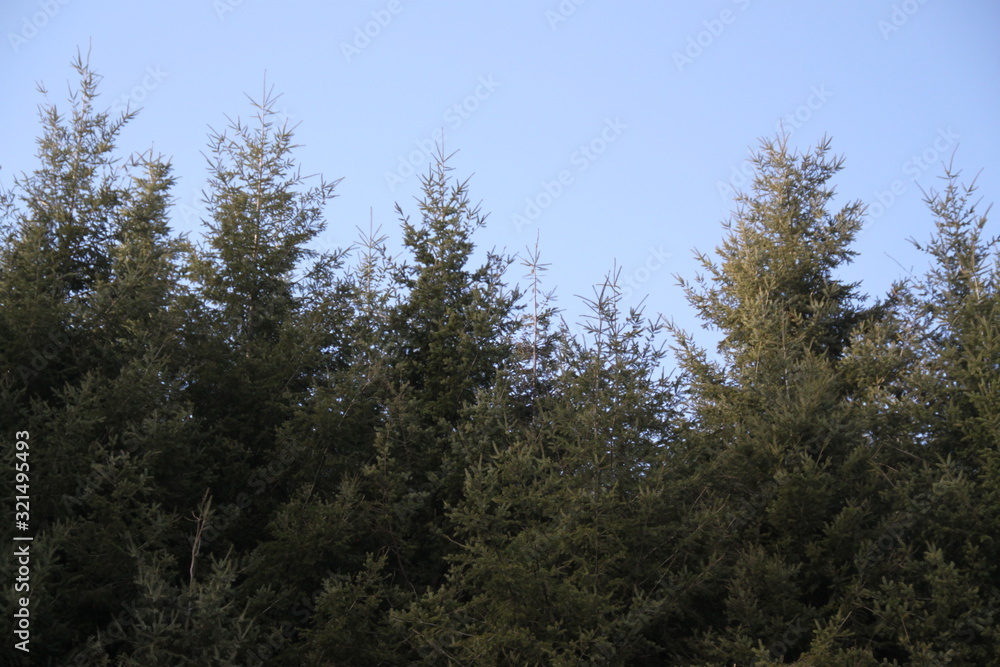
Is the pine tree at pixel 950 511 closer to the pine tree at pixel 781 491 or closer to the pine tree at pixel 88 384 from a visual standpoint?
the pine tree at pixel 781 491

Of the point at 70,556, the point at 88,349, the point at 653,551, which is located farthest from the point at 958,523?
the point at 88,349

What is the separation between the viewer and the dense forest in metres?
11.8

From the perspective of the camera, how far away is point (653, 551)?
1279 centimetres

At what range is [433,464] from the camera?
15.9 m

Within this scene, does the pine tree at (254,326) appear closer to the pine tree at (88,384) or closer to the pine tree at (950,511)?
the pine tree at (88,384)

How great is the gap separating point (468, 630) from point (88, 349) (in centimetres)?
784

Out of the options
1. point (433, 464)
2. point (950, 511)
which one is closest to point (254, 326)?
point (433, 464)

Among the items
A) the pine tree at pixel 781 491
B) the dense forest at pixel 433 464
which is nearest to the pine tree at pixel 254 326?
the dense forest at pixel 433 464

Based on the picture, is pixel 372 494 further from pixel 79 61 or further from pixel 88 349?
pixel 79 61

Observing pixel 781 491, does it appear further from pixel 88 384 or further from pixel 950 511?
pixel 88 384

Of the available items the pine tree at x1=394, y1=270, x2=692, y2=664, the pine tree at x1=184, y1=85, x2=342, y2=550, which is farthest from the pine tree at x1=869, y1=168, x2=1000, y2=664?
the pine tree at x1=184, y1=85, x2=342, y2=550

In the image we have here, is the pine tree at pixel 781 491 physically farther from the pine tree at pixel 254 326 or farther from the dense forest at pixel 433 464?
the pine tree at pixel 254 326

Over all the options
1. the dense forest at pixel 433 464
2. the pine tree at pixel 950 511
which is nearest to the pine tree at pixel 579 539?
the dense forest at pixel 433 464

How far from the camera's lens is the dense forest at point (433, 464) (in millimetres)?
11828
